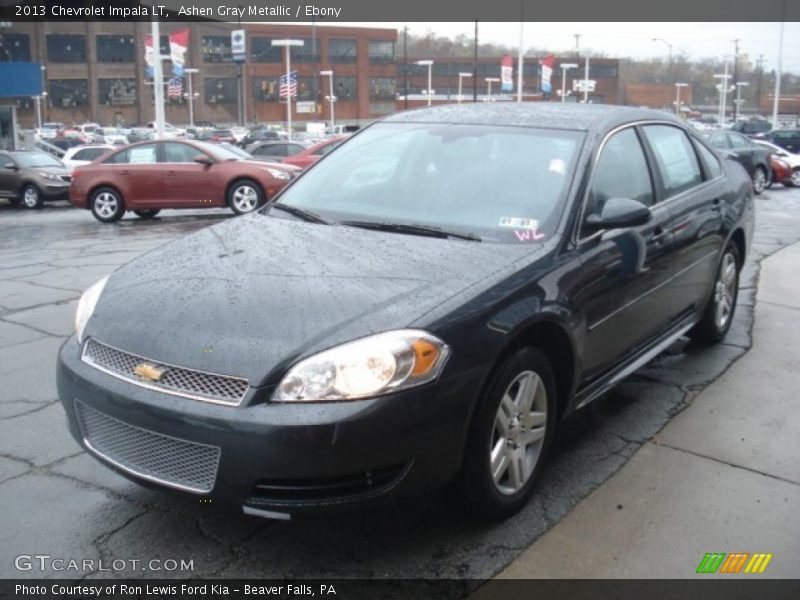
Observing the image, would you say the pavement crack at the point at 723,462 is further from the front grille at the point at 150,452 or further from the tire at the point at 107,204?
the tire at the point at 107,204

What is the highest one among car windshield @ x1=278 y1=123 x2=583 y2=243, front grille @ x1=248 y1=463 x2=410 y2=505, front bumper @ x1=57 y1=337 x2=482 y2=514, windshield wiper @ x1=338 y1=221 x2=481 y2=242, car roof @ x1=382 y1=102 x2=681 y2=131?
car roof @ x1=382 y1=102 x2=681 y2=131

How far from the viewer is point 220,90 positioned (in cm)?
8869

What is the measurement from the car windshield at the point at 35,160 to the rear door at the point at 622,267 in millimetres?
18617

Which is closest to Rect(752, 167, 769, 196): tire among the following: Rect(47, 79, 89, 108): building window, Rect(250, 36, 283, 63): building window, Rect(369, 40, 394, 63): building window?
Rect(250, 36, 283, 63): building window

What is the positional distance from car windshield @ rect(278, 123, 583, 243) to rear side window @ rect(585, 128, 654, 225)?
0.17 m

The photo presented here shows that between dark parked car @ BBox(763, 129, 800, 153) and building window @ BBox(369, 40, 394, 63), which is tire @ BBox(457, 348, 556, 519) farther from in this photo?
building window @ BBox(369, 40, 394, 63)

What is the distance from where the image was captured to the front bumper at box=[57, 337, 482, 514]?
103 inches

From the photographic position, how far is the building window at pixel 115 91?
279 feet

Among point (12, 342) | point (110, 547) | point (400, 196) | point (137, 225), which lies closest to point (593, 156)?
point (400, 196)

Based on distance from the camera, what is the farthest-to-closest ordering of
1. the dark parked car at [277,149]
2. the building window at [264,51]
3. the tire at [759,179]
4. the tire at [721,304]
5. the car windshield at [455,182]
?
the building window at [264,51], the tire at [759,179], the dark parked car at [277,149], the tire at [721,304], the car windshield at [455,182]

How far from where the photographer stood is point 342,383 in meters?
2.69

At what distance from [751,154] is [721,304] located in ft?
59.4

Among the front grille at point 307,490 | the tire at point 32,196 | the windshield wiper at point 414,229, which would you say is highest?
the windshield wiper at point 414,229

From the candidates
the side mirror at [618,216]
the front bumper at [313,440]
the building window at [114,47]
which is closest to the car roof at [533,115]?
the side mirror at [618,216]
